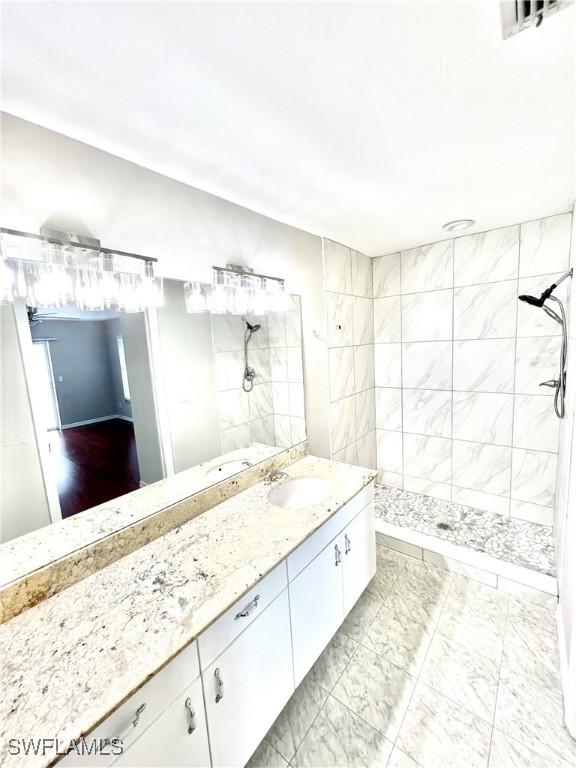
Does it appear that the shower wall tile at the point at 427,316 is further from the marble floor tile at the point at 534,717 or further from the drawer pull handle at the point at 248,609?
the drawer pull handle at the point at 248,609

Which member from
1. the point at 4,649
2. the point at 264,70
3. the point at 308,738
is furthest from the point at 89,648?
the point at 264,70

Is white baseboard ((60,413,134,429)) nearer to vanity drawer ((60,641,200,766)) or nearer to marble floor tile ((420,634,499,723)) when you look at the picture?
vanity drawer ((60,641,200,766))

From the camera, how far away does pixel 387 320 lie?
8.79ft

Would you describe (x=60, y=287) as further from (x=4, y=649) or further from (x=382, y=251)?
(x=382, y=251)

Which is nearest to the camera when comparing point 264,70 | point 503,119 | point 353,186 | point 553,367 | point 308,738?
point 264,70

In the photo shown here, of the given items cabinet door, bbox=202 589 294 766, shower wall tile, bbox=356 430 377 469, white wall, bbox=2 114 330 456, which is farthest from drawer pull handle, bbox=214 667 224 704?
shower wall tile, bbox=356 430 377 469

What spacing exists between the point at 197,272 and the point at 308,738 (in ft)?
6.70

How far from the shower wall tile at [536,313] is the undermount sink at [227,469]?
6.77ft

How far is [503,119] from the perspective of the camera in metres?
1.02

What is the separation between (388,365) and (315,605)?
76.8 inches

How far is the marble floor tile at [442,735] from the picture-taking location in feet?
3.74

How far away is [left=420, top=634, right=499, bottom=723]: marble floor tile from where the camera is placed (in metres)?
1.31

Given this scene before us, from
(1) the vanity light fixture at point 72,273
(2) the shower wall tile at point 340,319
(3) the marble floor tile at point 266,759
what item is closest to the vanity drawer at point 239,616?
(3) the marble floor tile at point 266,759

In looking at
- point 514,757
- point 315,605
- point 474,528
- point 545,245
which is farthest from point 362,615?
point 545,245
